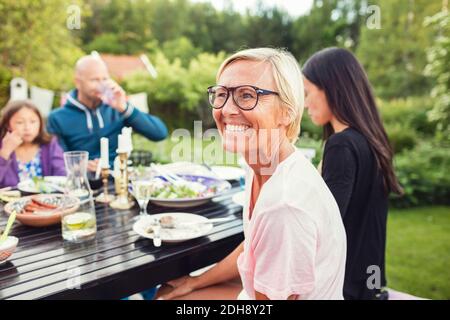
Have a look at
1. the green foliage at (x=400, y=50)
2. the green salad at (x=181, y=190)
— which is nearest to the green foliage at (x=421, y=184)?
the green salad at (x=181, y=190)

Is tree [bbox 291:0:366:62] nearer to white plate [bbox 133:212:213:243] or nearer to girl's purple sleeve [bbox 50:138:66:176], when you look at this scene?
girl's purple sleeve [bbox 50:138:66:176]

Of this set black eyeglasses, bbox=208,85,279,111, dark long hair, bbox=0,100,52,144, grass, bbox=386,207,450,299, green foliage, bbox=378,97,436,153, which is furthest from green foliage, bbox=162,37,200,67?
black eyeglasses, bbox=208,85,279,111

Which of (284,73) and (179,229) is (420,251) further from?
(284,73)

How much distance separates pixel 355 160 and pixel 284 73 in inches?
29.9

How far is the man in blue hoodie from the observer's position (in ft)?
11.0

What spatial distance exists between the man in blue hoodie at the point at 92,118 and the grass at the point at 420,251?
2.56 m

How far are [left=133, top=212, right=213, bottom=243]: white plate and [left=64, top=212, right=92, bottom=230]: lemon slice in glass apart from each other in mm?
208

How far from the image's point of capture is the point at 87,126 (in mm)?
3529

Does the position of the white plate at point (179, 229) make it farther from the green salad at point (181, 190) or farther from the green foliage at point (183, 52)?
the green foliage at point (183, 52)

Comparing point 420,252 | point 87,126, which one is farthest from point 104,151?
point 420,252

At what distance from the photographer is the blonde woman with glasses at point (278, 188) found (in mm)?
1151
